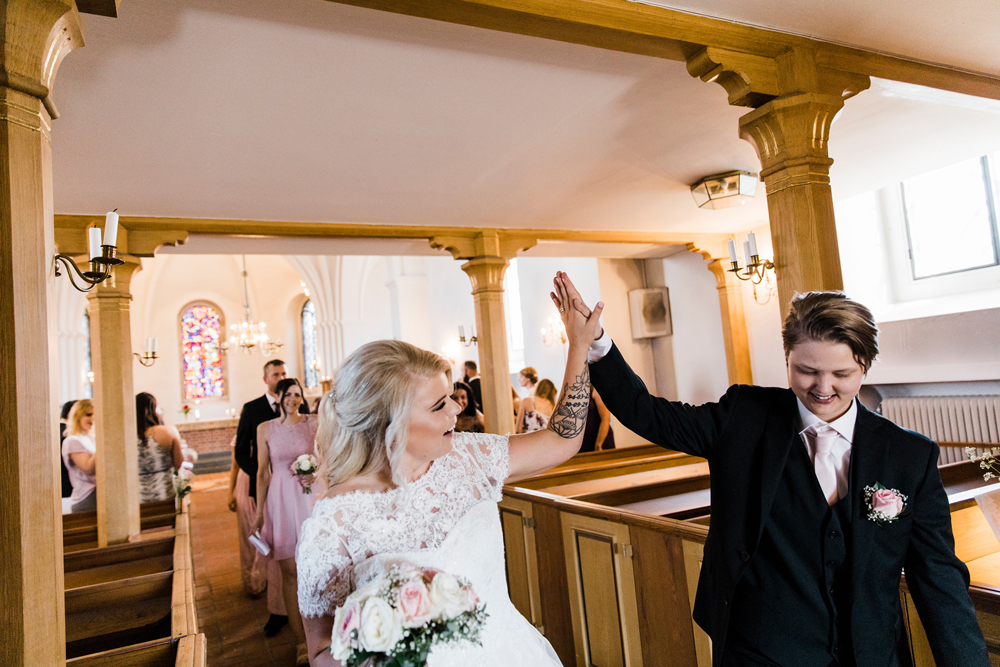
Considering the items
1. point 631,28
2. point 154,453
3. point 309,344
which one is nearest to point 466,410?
point 154,453

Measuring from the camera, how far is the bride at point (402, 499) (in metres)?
1.57

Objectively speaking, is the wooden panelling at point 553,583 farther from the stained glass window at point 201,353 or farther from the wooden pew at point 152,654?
the stained glass window at point 201,353

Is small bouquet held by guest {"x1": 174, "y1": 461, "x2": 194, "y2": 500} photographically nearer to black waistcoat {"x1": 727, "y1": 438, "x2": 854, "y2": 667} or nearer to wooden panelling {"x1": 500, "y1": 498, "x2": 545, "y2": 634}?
wooden panelling {"x1": 500, "y1": 498, "x2": 545, "y2": 634}

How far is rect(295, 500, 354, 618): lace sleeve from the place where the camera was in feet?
5.04

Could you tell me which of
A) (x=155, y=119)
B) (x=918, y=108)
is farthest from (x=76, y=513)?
(x=918, y=108)

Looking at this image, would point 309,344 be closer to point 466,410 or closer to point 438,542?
point 466,410

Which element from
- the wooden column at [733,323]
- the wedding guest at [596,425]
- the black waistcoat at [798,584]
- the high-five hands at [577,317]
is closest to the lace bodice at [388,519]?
the high-five hands at [577,317]

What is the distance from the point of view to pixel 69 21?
7.31 feet

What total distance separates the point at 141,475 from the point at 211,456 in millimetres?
11327

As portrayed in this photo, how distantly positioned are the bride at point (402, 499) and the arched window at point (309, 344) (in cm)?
1902

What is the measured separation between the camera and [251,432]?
547 centimetres

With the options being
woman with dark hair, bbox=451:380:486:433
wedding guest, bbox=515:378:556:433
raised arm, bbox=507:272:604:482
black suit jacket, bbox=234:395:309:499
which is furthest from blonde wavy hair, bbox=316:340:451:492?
wedding guest, bbox=515:378:556:433

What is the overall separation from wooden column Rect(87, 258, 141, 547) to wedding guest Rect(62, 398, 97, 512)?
384 mm

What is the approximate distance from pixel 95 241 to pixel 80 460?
3.50m
